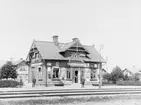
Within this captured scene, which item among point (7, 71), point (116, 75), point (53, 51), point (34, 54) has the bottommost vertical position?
point (116, 75)

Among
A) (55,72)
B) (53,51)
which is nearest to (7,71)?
(53,51)

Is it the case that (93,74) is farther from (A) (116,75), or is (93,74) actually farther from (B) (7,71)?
(B) (7,71)

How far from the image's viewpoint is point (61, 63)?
3772 centimetres

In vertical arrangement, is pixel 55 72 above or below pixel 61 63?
below

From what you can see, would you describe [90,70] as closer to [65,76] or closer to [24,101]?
[65,76]

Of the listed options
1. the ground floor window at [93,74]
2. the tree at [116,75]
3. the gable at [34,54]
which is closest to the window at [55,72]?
the gable at [34,54]

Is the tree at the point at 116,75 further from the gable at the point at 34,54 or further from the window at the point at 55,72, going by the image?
the gable at the point at 34,54

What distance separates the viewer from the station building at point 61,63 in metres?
36.6

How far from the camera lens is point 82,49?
3972cm

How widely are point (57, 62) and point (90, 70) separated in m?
6.20

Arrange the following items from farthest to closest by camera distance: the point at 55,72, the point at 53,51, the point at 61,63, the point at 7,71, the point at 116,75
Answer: the point at 116,75 → the point at 7,71 → the point at 53,51 → the point at 61,63 → the point at 55,72

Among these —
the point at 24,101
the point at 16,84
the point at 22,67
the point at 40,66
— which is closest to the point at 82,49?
the point at 40,66

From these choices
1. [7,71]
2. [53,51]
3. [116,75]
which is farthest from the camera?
[116,75]

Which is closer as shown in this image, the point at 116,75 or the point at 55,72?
the point at 55,72
